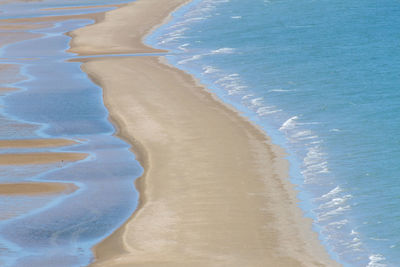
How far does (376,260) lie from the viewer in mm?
14062

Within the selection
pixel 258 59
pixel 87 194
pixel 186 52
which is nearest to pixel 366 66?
pixel 258 59

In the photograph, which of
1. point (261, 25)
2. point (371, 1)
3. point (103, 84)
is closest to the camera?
point (103, 84)

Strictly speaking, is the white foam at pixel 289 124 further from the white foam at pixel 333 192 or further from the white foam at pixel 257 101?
the white foam at pixel 333 192

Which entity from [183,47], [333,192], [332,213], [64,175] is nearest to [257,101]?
[64,175]

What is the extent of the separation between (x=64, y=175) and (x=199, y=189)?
3.72 m

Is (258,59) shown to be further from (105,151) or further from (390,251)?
(390,251)

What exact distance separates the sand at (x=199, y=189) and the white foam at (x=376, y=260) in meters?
0.62

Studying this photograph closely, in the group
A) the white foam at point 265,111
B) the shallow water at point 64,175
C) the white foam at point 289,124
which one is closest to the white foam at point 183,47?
the shallow water at point 64,175

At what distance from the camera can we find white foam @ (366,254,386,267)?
13867mm

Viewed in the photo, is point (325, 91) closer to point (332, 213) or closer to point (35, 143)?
point (35, 143)

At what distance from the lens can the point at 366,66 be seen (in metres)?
33.3

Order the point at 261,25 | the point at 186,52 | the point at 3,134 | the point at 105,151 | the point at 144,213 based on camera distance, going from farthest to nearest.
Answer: the point at 261,25, the point at 186,52, the point at 3,134, the point at 105,151, the point at 144,213

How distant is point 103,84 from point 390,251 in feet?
64.7

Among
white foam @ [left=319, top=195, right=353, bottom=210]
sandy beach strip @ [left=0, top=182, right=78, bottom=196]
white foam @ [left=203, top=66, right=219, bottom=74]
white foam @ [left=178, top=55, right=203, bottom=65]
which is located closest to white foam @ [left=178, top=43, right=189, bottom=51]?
white foam @ [left=178, top=55, right=203, bottom=65]
